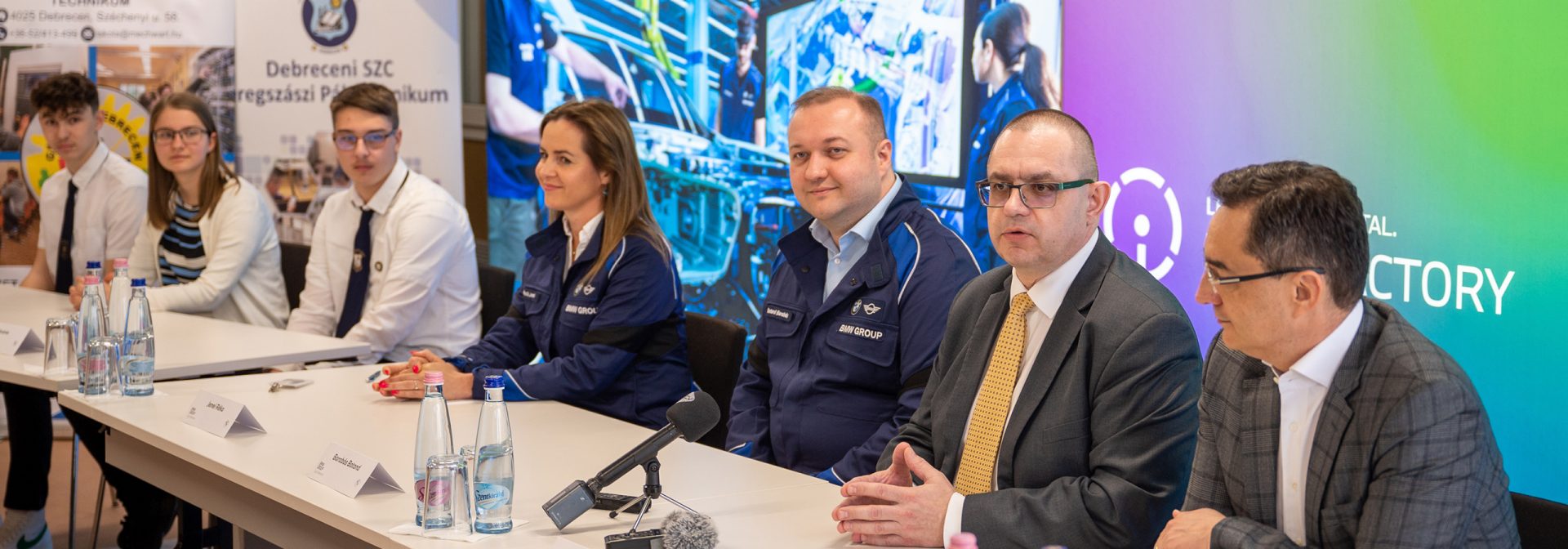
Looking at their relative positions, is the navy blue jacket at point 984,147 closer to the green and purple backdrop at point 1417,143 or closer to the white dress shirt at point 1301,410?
the green and purple backdrop at point 1417,143

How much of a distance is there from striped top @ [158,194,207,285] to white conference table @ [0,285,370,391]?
419 millimetres

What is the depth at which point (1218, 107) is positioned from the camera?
11.8 feet

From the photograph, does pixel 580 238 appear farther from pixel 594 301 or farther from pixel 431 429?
pixel 431 429

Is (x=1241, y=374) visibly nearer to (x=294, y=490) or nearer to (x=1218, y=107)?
(x=294, y=490)

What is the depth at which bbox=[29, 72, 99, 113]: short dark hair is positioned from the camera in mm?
5383

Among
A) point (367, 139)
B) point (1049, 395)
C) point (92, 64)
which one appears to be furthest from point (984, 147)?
point (92, 64)

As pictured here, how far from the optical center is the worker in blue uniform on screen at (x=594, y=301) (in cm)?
328

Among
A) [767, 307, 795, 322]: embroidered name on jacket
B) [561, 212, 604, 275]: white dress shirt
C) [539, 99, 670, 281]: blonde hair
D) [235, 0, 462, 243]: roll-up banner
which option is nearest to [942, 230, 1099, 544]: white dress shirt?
[767, 307, 795, 322]: embroidered name on jacket

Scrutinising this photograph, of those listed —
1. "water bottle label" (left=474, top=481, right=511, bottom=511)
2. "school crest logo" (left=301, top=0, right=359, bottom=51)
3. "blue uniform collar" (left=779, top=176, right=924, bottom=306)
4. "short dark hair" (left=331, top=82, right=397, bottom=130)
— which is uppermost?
"school crest logo" (left=301, top=0, right=359, bottom=51)

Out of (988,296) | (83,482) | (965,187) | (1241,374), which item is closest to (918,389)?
(988,296)

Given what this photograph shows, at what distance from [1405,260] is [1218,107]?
648 mm

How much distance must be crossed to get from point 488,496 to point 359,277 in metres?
2.60

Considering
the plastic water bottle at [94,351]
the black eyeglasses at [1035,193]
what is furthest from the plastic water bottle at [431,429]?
the plastic water bottle at [94,351]

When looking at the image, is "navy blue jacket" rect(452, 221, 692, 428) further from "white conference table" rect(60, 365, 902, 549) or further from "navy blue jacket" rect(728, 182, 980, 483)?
"navy blue jacket" rect(728, 182, 980, 483)
